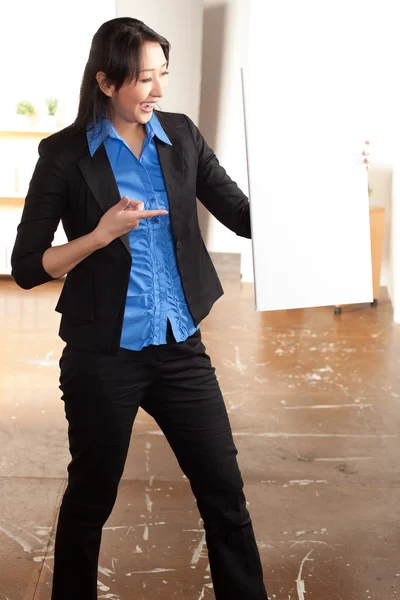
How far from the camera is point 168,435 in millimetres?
1908

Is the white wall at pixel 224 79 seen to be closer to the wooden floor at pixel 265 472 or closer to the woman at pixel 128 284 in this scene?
the wooden floor at pixel 265 472

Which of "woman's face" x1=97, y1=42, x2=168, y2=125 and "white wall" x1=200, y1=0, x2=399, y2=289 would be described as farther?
"white wall" x1=200, y1=0, x2=399, y2=289

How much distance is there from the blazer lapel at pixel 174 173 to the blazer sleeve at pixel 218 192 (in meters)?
0.09

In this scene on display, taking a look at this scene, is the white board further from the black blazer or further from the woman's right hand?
the woman's right hand

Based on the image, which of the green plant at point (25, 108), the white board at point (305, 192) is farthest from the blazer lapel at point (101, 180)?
the green plant at point (25, 108)

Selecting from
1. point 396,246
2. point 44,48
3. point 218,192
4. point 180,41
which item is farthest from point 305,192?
point 44,48

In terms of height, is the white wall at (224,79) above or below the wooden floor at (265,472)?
above

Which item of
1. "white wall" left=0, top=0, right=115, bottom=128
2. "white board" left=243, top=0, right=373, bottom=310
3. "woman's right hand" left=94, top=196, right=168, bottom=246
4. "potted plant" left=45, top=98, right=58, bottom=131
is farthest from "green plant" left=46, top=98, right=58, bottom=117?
"woman's right hand" left=94, top=196, right=168, bottom=246

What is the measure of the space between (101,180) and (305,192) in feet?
1.98

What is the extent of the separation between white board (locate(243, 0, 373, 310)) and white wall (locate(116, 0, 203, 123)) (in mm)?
4378

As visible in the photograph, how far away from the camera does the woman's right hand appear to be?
1.67 m

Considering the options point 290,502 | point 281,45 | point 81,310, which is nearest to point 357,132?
point 81,310

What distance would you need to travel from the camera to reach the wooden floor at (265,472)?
2475 millimetres

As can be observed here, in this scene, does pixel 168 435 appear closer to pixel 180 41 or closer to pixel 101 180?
pixel 101 180
